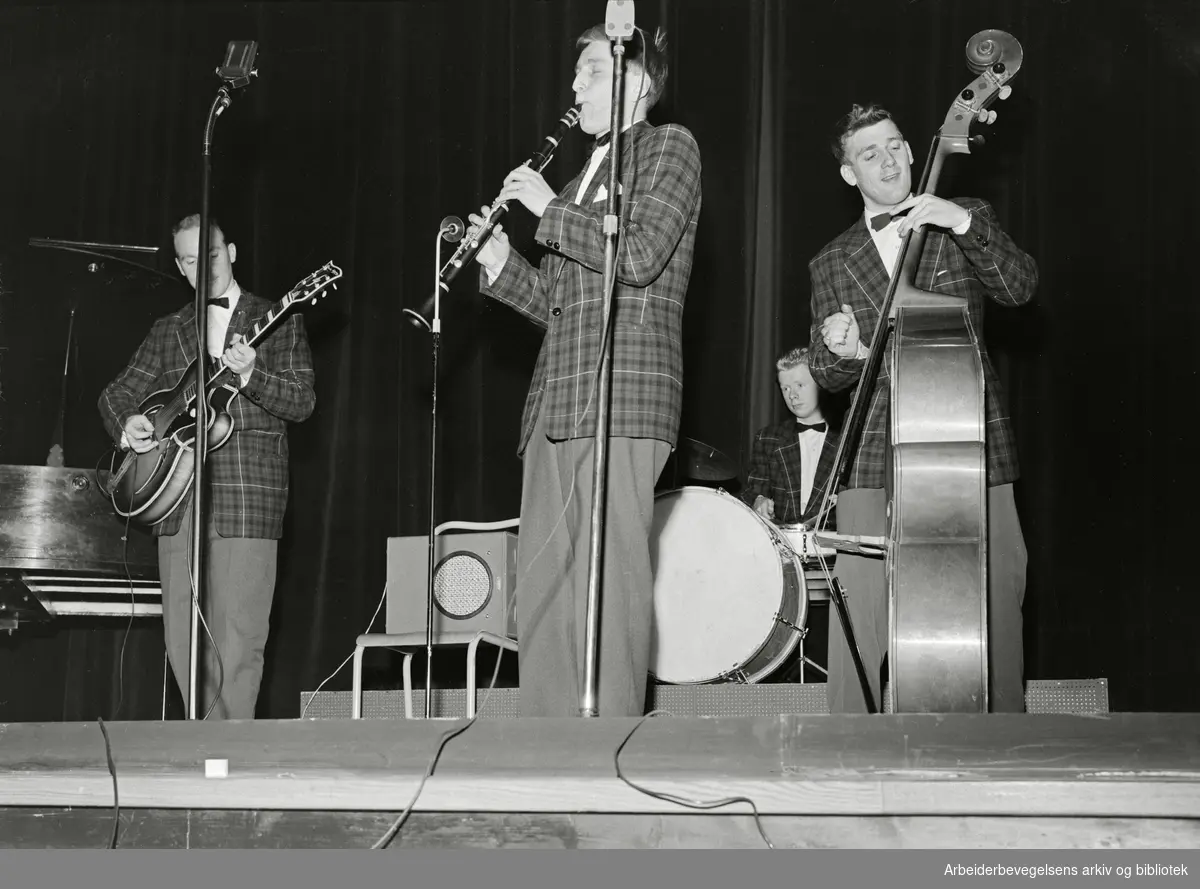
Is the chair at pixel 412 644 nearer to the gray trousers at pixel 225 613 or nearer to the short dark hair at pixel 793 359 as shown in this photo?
the gray trousers at pixel 225 613

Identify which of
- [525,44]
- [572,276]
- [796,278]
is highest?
[525,44]

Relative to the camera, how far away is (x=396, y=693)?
3582 mm

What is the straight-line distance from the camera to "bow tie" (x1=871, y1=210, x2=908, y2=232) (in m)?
2.85

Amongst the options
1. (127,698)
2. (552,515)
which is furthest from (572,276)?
(127,698)

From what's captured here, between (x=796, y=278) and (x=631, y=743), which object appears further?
(x=796, y=278)

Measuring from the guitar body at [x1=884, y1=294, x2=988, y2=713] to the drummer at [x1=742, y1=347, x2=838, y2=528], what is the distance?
1.91 m

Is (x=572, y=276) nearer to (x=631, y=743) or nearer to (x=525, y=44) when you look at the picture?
(x=631, y=743)

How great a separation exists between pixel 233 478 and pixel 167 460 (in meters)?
0.18

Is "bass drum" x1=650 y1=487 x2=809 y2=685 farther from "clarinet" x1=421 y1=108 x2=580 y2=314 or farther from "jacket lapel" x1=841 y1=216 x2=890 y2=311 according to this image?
"clarinet" x1=421 y1=108 x2=580 y2=314

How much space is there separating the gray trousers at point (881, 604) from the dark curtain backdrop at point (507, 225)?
1.18m

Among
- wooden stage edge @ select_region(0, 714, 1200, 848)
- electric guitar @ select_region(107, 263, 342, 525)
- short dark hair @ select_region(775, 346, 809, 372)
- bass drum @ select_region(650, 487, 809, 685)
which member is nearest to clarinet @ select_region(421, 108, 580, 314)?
electric guitar @ select_region(107, 263, 342, 525)

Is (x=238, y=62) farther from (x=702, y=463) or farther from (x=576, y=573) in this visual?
(x=702, y=463)

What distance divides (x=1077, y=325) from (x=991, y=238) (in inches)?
61.0

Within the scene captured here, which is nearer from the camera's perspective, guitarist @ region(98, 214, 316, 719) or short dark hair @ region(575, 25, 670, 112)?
short dark hair @ region(575, 25, 670, 112)
